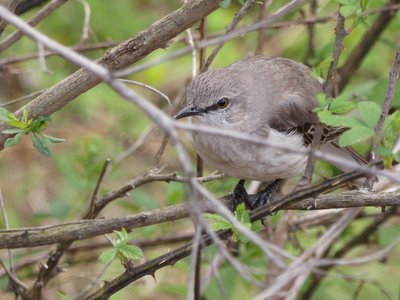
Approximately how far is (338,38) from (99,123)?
4.19 metres

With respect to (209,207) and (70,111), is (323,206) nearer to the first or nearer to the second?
(209,207)

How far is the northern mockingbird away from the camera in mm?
3561

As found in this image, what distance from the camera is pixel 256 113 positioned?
12.7ft

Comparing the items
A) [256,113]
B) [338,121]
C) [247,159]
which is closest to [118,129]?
[256,113]

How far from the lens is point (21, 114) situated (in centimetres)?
321

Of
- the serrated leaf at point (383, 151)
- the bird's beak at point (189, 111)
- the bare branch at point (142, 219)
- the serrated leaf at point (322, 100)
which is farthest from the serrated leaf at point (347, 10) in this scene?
the bird's beak at point (189, 111)

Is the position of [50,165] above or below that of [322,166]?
below

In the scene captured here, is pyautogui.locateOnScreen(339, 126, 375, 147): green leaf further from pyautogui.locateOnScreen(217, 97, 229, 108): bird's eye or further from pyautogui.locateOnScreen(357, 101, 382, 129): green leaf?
pyautogui.locateOnScreen(217, 97, 229, 108): bird's eye

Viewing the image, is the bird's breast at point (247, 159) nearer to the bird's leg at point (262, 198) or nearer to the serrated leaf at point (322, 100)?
the bird's leg at point (262, 198)

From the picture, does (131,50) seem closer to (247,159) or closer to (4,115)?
(4,115)

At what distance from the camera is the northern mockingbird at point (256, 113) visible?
3561 millimetres

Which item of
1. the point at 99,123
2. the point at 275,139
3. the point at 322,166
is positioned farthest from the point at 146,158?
the point at 275,139

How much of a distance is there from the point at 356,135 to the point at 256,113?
133cm

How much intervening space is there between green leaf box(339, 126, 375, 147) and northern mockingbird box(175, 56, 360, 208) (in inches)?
37.7
